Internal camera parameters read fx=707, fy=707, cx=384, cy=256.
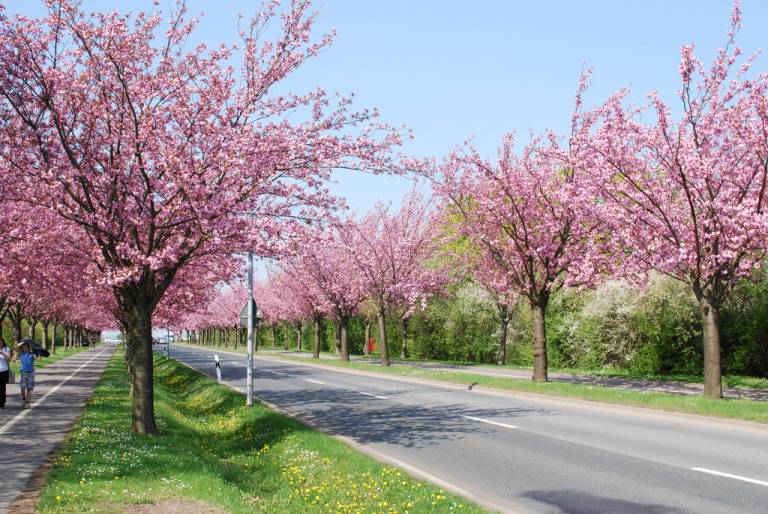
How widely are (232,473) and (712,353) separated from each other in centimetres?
1321

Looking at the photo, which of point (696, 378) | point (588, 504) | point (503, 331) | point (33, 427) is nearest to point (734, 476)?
point (588, 504)

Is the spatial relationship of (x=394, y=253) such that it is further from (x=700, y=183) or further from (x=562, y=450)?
(x=562, y=450)

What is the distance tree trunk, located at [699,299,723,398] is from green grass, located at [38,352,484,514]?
10.7m

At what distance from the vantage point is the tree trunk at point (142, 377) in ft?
42.5

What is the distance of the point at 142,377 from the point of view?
1320 centimetres

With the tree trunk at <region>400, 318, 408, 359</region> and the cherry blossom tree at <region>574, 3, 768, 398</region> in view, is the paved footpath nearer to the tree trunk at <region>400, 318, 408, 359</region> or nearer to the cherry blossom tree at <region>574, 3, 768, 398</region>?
the cherry blossom tree at <region>574, 3, 768, 398</region>

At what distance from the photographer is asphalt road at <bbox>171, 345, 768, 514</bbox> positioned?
807 centimetres

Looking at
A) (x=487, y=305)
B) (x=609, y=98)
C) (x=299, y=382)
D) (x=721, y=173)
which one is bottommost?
(x=299, y=382)

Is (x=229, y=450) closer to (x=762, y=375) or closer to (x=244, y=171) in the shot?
(x=244, y=171)

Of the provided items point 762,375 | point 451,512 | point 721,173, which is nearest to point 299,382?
point 721,173

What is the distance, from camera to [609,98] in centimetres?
2089

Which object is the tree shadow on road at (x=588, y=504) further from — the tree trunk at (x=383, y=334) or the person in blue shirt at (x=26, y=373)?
the tree trunk at (x=383, y=334)

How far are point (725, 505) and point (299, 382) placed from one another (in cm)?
2147

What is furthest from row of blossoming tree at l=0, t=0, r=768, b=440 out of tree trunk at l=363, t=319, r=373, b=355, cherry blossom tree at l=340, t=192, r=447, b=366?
tree trunk at l=363, t=319, r=373, b=355
